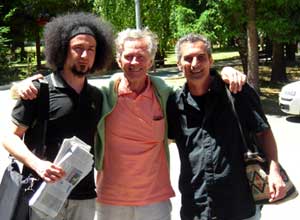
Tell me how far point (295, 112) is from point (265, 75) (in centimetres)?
934

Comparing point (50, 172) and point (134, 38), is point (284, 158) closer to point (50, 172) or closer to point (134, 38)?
point (134, 38)

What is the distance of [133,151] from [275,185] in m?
0.86

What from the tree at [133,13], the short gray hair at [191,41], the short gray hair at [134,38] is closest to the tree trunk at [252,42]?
the tree at [133,13]

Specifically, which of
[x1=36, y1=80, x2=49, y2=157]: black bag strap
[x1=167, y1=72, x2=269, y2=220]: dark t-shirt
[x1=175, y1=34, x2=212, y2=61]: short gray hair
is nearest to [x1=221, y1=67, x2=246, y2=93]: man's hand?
[x1=167, y1=72, x2=269, y2=220]: dark t-shirt

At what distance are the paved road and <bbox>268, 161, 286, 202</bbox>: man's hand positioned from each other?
2.54 metres

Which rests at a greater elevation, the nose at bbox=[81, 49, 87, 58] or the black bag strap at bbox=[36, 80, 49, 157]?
the nose at bbox=[81, 49, 87, 58]

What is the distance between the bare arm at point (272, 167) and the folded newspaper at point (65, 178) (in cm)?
100

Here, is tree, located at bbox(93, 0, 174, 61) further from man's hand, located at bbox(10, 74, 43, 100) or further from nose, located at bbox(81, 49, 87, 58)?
man's hand, located at bbox(10, 74, 43, 100)

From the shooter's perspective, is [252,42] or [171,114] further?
[252,42]

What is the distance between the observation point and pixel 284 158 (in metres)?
8.01

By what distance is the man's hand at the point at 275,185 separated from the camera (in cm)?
288

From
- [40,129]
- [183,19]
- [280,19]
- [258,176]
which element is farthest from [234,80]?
[183,19]

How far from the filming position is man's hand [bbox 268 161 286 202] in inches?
113

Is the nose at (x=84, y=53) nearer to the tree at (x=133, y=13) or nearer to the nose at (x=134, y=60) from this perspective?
the nose at (x=134, y=60)
